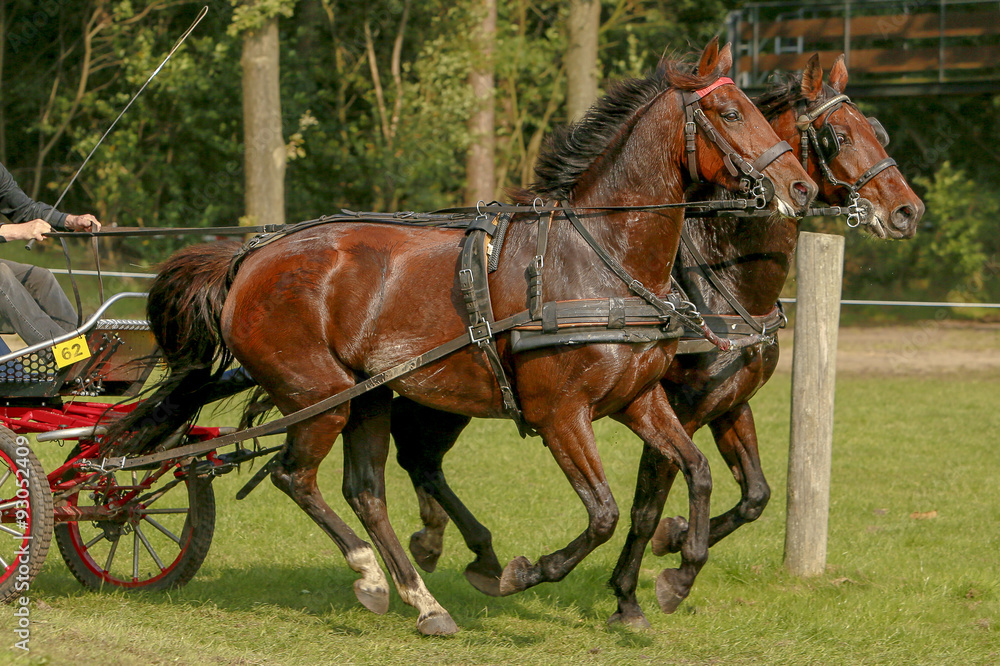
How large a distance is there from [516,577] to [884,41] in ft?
47.5

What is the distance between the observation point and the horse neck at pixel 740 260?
5000 millimetres

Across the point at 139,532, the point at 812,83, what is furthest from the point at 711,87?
the point at 139,532

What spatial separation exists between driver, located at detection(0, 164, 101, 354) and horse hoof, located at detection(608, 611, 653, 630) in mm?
2806

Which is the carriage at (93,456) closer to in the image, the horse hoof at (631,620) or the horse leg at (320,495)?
the horse leg at (320,495)

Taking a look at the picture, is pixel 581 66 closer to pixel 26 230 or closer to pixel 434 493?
pixel 434 493

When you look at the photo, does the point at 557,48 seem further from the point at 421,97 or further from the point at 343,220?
the point at 343,220

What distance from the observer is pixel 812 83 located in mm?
5137

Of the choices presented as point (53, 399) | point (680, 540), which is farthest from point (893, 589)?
point (53, 399)

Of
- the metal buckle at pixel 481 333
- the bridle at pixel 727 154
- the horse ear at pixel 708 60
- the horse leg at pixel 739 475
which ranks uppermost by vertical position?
the horse ear at pixel 708 60

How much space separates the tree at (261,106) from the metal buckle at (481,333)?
9491 millimetres

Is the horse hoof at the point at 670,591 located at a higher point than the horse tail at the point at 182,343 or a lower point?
lower

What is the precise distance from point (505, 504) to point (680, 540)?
7.94 ft

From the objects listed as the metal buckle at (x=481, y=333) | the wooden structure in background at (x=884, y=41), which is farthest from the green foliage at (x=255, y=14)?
the metal buckle at (x=481, y=333)

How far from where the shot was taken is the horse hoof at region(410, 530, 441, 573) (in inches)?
203
